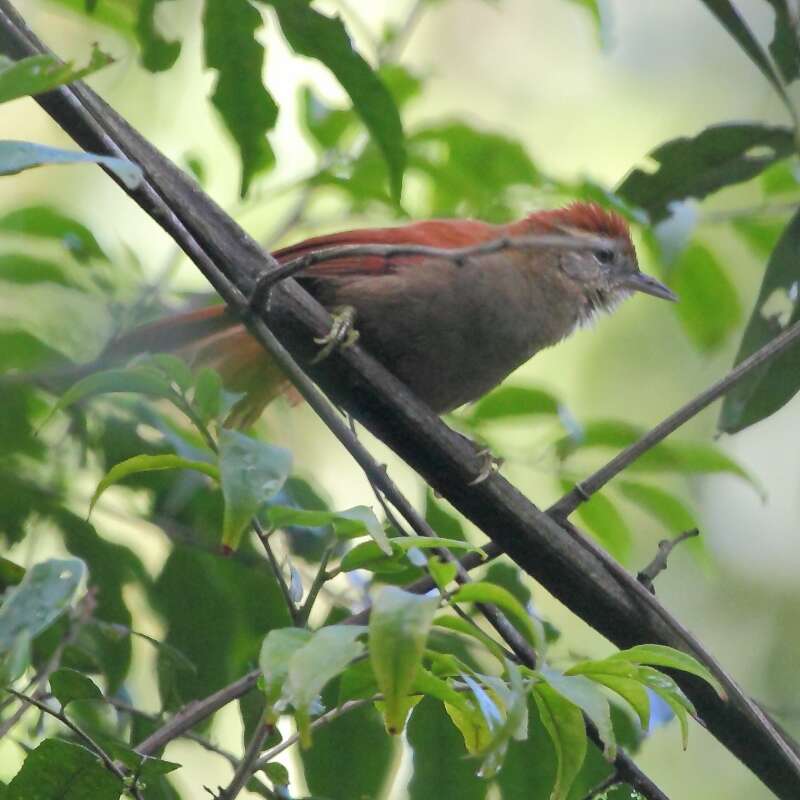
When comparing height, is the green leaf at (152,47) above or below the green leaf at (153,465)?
above

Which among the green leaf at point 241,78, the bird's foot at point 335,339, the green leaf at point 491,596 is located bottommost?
the green leaf at point 491,596

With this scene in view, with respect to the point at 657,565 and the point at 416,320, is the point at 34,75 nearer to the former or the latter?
the point at 657,565

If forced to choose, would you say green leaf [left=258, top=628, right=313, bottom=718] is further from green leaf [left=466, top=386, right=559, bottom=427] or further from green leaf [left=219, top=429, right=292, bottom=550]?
green leaf [left=466, top=386, right=559, bottom=427]

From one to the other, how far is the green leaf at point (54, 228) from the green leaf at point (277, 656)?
76.8 inches

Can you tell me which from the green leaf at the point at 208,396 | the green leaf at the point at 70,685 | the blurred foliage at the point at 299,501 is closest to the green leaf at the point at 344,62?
the blurred foliage at the point at 299,501

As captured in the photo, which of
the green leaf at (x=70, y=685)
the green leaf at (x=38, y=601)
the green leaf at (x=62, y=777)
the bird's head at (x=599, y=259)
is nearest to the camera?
the green leaf at (x=38, y=601)

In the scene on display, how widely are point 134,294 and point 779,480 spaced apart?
5.90 metres

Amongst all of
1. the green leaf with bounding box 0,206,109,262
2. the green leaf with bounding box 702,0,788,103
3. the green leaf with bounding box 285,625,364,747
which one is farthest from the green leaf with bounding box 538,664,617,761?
the green leaf with bounding box 0,206,109,262

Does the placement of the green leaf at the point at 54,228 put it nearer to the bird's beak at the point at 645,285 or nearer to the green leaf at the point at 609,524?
the green leaf at the point at 609,524

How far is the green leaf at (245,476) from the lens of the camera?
5.35 feet

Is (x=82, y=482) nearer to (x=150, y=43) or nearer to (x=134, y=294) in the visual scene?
(x=134, y=294)

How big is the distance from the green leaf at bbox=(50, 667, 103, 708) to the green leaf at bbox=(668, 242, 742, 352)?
2.34 metres

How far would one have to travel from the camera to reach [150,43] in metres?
2.83

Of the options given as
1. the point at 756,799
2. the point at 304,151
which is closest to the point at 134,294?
the point at 304,151
